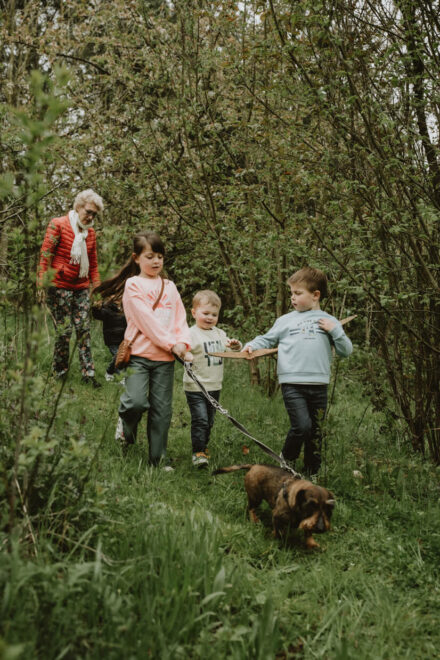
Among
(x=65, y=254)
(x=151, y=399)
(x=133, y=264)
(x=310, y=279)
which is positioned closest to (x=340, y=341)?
(x=310, y=279)

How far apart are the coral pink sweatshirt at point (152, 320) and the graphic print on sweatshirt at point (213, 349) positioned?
0.42m

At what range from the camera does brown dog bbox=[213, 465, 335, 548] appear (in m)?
2.68

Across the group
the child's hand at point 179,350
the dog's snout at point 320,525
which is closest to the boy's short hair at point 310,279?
the child's hand at point 179,350

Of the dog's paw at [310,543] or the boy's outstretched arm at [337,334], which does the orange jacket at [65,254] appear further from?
the dog's paw at [310,543]

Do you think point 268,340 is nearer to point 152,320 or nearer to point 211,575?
point 152,320

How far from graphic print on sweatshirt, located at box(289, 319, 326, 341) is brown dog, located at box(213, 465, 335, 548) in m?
1.19

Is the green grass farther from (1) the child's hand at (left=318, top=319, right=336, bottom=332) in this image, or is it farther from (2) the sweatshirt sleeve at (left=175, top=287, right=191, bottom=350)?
(2) the sweatshirt sleeve at (left=175, top=287, right=191, bottom=350)

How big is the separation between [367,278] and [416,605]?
95.4 inches

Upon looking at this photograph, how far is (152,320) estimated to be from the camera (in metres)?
3.94

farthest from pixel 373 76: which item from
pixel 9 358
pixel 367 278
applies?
pixel 9 358

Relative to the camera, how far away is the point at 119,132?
A: 8766 millimetres

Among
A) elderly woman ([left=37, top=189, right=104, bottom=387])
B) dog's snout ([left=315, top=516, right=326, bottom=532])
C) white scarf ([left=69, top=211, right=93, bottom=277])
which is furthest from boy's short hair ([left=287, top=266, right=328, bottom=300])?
white scarf ([left=69, top=211, right=93, bottom=277])

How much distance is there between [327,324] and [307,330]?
0.56ft

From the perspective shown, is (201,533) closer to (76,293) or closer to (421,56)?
(421,56)
